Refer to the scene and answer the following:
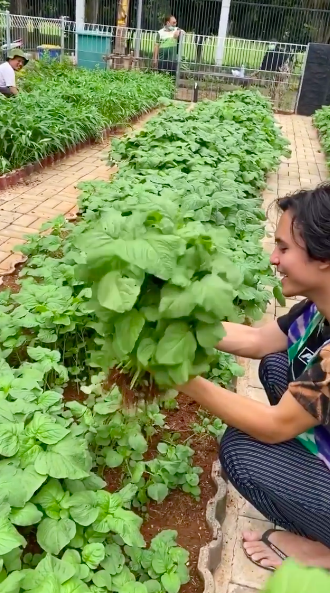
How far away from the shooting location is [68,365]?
116 inches

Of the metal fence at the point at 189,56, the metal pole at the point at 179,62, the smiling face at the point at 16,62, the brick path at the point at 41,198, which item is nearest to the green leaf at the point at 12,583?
the brick path at the point at 41,198

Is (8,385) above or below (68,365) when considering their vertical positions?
above

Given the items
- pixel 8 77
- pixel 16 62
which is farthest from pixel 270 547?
pixel 16 62

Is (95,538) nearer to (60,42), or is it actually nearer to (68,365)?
(68,365)

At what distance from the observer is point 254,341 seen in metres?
2.36

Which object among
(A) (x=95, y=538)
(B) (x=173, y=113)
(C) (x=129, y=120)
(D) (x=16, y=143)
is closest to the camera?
(A) (x=95, y=538)

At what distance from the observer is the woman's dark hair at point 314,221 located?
1.70 meters

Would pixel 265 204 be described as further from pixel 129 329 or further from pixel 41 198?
pixel 129 329

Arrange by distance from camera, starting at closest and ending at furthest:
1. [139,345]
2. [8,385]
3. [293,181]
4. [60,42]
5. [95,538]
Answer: [139,345] → [95,538] → [8,385] → [293,181] → [60,42]

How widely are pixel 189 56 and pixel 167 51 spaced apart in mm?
911

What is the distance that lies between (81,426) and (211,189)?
225cm

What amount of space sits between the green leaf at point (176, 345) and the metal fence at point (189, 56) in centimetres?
1460

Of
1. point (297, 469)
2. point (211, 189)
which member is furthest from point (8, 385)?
point (211, 189)

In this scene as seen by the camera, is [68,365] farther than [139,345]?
Yes
